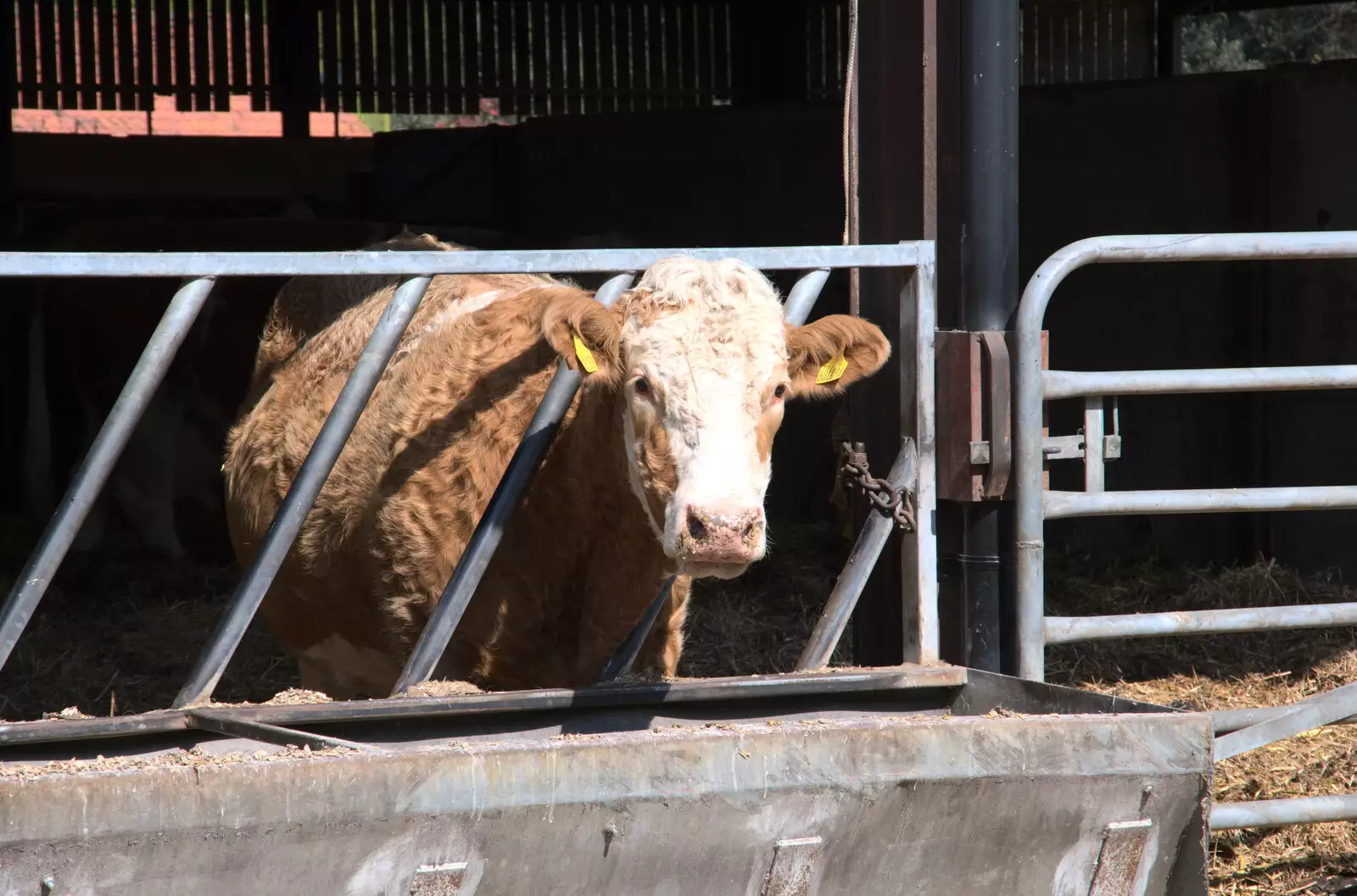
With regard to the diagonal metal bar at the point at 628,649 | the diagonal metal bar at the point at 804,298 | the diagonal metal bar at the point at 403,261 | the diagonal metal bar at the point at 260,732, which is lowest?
the diagonal metal bar at the point at 628,649

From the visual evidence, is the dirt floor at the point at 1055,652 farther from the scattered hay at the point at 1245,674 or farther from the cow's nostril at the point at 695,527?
the cow's nostril at the point at 695,527

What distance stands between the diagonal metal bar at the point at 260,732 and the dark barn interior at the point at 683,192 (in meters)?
1.37

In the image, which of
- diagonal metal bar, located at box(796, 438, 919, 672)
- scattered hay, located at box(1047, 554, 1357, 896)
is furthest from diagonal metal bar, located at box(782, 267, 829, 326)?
scattered hay, located at box(1047, 554, 1357, 896)

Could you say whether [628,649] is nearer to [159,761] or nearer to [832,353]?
[832,353]

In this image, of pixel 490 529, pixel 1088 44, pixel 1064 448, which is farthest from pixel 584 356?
pixel 1088 44

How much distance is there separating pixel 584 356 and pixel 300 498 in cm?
62

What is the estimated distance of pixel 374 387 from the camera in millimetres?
3229

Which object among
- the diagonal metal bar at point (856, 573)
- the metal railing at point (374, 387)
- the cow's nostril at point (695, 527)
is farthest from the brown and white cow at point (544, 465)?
the diagonal metal bar at point (856, 573)

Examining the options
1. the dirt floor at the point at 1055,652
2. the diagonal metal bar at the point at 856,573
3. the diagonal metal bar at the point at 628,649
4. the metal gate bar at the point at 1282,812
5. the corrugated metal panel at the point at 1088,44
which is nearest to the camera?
the diagonal metal bar at the point at 856,573

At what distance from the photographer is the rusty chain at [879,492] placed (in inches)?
129

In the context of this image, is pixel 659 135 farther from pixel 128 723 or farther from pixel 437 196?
pixel 128 723

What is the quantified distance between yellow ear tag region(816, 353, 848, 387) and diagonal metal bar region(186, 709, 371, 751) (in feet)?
3.90

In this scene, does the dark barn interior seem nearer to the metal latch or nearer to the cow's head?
the metal latch

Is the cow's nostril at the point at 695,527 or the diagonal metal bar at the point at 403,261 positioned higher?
the diagonal metal bar at the point at 403,261
